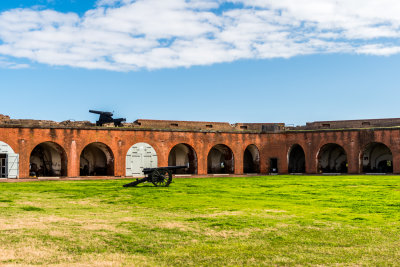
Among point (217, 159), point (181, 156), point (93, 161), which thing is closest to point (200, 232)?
point (93, 161)

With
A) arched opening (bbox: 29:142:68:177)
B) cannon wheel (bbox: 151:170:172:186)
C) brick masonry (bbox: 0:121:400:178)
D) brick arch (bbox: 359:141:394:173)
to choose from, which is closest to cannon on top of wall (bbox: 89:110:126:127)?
brick masonry (bbox: 0:121:400:178)

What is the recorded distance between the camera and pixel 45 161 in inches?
1068

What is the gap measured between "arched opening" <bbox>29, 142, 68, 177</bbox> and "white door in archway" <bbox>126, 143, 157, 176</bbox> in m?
4.24

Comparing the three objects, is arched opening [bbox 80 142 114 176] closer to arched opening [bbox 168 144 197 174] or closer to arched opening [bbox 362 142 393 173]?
arched opening [bbox 168 144 197 174]

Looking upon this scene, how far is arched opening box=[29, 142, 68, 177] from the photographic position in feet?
87.9

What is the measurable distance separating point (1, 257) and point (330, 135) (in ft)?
84.6

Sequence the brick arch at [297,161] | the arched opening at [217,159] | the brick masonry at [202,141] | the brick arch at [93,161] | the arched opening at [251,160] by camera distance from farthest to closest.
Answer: the brick arch at [297,161] → the arched opening at [217,159] → the arched opening at [251,160] → the brick arch at [93,161] → the brick masonry at [202,141]

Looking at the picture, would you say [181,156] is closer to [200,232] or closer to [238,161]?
[238,161]

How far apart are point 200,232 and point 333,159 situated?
84.4 feet

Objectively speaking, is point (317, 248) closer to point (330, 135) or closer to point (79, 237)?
point (79, 237)

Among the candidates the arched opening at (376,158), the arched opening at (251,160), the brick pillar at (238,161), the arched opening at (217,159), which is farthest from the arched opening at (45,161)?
the arched opening at (376,158)

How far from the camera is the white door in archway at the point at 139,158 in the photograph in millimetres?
26719

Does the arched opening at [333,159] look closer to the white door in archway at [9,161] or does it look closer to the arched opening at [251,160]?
the arched opening at [251,160]

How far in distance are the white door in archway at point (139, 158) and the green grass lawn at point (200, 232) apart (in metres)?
13.9
